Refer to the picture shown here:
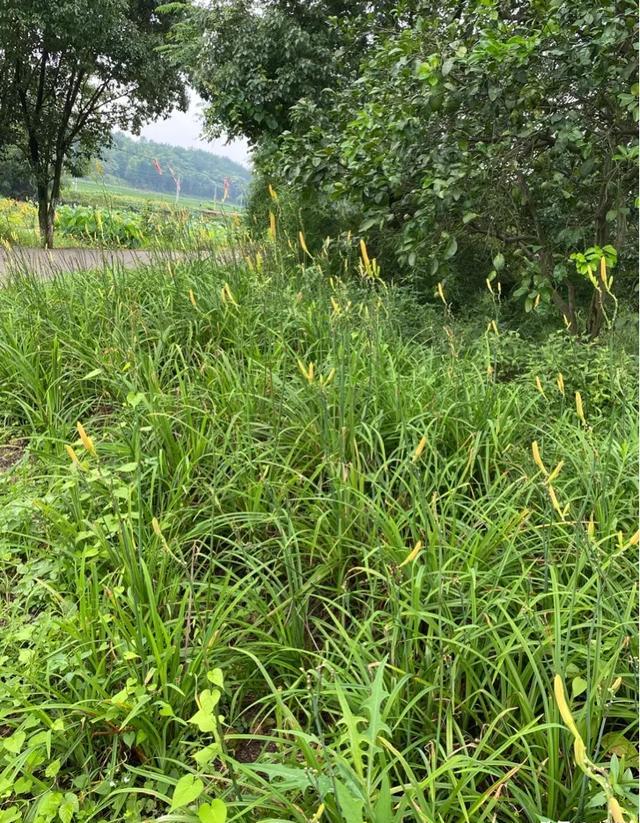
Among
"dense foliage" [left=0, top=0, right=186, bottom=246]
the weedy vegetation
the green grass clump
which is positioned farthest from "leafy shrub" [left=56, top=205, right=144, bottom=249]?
"dense foliage" [left=0, top=0, right=186, bottom=246]

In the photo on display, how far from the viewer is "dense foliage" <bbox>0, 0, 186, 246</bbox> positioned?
995 centimetres

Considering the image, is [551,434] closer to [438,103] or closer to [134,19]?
[438,103]

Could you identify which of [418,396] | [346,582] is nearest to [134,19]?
[418,396]

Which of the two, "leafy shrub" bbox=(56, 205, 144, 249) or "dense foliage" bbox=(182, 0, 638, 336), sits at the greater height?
"dense foliage" bbox=(182, 0, 638, 336)

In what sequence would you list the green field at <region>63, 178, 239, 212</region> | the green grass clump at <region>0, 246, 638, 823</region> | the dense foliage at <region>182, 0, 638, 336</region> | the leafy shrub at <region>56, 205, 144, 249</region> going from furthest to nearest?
the leafy shrub at <region>56, 205, 144, 249</region>
the green field at <region>63, 178, 239, 212</region>
the dense foliage at <region>182, 0, 638, 336</region>
the green grass clump at <region>0, 246, 638, 823</region>

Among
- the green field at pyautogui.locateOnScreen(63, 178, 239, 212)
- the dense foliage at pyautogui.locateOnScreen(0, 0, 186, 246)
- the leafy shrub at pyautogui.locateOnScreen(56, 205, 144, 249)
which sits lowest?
the leafy shrub at pyautogui.locateOnScreen(56, 205, 144, 249)

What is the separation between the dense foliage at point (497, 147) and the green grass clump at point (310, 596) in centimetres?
116

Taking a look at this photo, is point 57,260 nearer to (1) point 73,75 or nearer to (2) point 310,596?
(2) point 310,596

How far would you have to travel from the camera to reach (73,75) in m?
12.7

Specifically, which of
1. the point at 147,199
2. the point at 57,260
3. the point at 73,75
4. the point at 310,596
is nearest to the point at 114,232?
the point at 147,199

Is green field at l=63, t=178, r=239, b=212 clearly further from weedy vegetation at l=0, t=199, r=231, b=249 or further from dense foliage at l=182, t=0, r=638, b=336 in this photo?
dense foliage at l=182, t=0, r=638, b=336

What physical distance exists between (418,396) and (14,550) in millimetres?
1578

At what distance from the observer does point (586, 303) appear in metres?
4.38

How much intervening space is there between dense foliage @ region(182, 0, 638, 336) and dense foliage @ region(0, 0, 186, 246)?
796 centimetres
